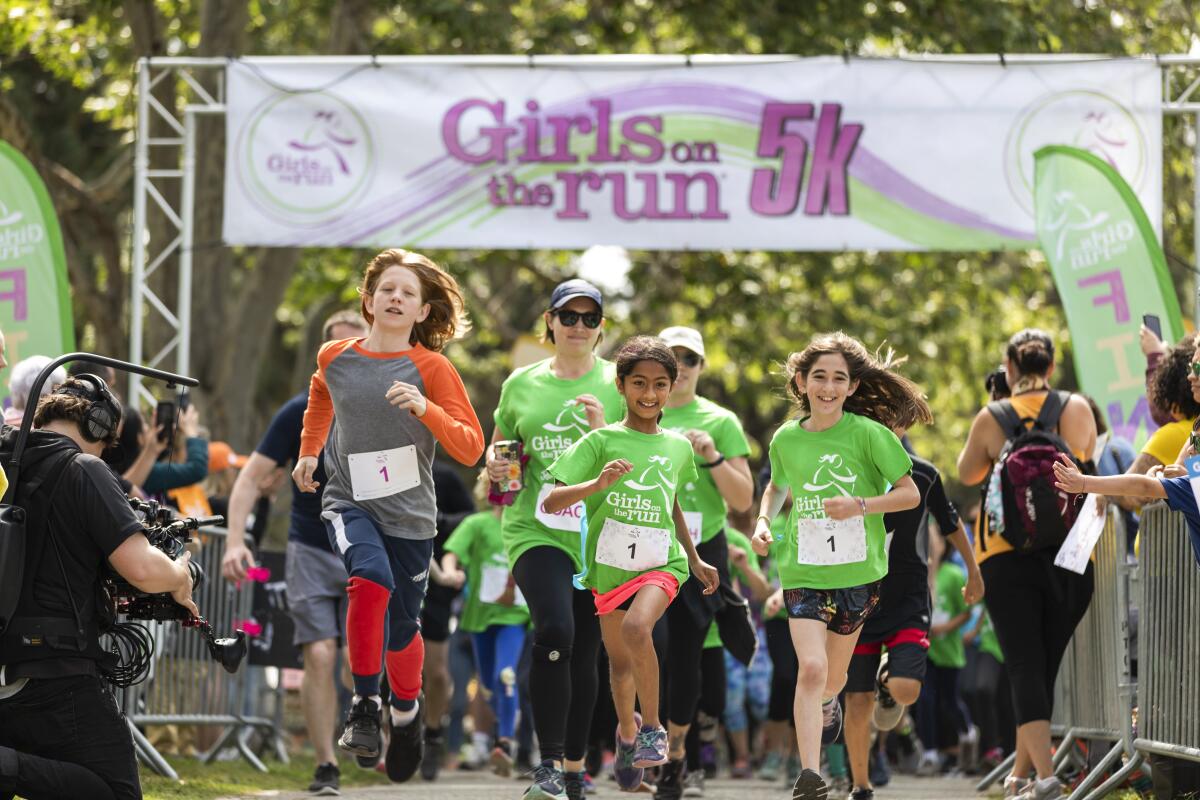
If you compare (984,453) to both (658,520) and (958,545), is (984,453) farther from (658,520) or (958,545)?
(658,520)

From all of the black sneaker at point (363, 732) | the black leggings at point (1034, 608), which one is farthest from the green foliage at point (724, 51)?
the black sneaker at point (363, 732)

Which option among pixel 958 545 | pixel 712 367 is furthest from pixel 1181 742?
pixel 712 367

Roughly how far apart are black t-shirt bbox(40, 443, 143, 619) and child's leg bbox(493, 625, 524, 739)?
6.25 meters

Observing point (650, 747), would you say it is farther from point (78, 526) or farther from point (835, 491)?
point (78, 526)

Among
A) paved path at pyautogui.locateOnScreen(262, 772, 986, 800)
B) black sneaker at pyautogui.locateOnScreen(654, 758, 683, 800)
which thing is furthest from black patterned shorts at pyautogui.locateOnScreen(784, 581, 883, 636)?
paved path at pyautogui.locateOnScreen(262, 772, 986, 800)

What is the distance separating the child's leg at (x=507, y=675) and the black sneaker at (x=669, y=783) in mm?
3465

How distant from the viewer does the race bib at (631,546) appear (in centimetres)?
741

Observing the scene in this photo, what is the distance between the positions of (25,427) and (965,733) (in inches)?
404

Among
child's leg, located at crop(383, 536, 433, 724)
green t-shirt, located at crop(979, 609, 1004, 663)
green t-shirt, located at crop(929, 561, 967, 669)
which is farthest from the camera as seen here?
green t-shirt, located at crop(929, 561, 967, 669)

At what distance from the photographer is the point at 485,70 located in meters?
12.3

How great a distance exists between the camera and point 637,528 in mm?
7414

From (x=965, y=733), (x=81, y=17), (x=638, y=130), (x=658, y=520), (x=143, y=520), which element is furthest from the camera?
(x=81, y=17)

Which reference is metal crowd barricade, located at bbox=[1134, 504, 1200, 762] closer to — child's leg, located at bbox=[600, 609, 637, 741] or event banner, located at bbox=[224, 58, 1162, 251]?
child's leg, located at bbox=[600, 609, 637, 741]

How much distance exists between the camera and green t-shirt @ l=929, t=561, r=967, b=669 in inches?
550
